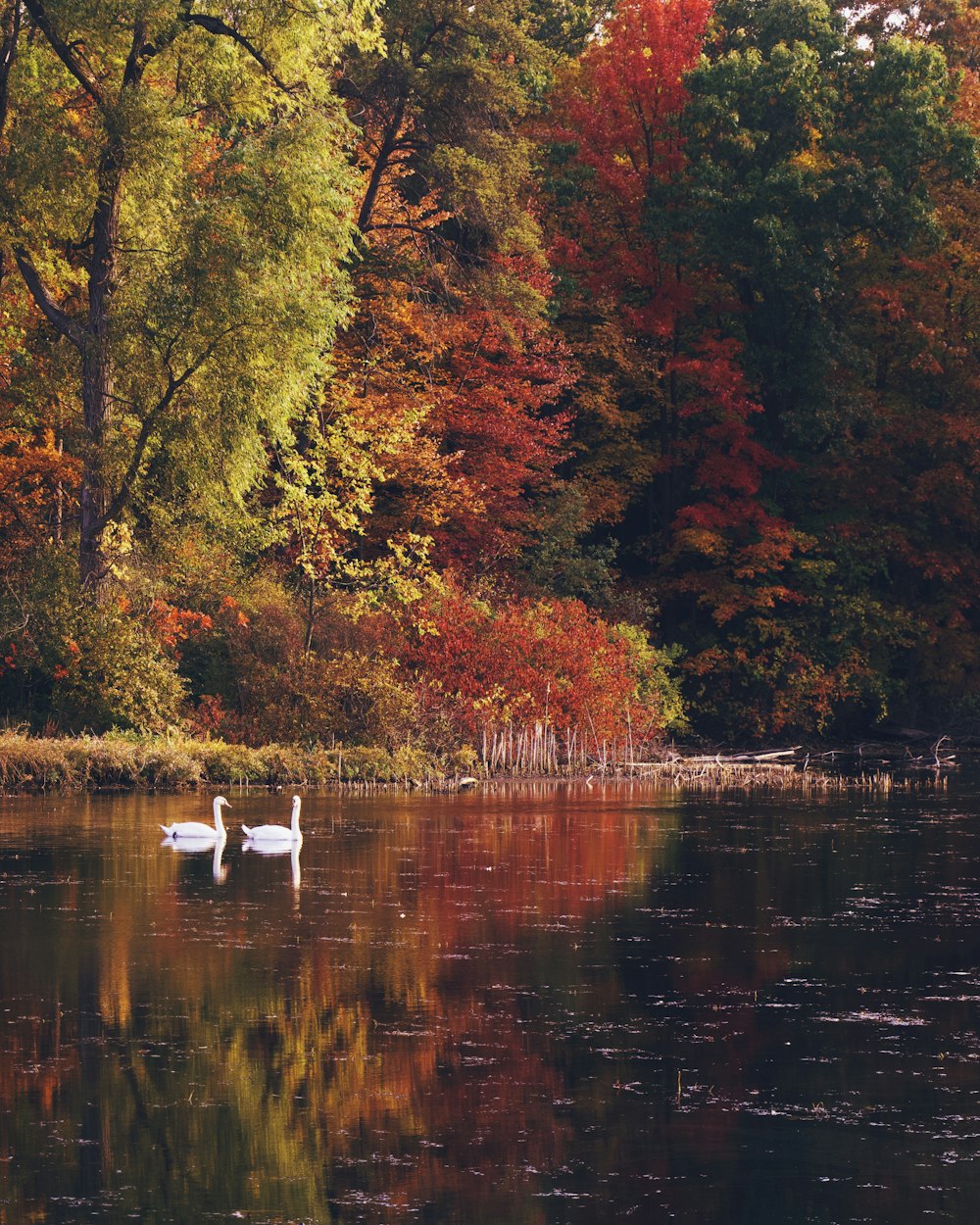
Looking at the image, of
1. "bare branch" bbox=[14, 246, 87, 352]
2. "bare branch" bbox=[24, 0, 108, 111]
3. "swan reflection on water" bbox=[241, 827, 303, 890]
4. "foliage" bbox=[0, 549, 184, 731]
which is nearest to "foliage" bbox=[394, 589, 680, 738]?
"foliage" bbox=[0, 549, 184, 731]

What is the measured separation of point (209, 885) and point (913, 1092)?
8.92 metres

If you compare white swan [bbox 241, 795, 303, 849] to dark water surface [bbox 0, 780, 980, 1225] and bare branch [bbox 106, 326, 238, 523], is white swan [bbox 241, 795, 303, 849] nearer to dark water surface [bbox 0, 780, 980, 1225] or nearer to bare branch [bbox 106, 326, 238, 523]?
dark water surface [bbox 0, 780, 980, 1225]

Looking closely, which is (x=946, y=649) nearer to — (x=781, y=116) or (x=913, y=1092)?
(x=781, y=116)

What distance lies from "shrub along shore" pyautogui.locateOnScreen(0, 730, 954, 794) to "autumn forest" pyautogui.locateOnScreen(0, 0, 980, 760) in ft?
3.71

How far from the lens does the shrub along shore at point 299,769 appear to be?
1049 inches

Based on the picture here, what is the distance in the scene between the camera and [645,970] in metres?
12.8

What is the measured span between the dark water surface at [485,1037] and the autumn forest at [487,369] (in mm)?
12058

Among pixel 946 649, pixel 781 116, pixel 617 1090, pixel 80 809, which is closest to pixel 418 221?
pixel 781 116

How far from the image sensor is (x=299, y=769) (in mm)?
29156

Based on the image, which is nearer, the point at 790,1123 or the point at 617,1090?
the point at 790,1123

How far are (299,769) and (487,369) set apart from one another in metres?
16.1

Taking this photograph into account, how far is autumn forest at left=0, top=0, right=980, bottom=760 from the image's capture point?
30000 mm

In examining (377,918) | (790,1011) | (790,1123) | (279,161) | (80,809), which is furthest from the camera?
(279,161)

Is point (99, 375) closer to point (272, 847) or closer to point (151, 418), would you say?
point (151, 418)
